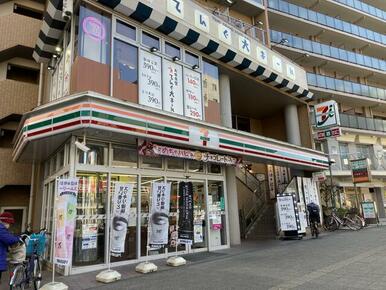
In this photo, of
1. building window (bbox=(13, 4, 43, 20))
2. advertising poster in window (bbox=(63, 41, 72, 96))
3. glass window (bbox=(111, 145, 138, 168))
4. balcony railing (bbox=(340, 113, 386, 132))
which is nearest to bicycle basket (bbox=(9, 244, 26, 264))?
glass window (bbox=(111, 145, 138, 168))

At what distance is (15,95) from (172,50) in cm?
690

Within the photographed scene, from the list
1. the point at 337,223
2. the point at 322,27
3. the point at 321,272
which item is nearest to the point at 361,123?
the point at 322,27

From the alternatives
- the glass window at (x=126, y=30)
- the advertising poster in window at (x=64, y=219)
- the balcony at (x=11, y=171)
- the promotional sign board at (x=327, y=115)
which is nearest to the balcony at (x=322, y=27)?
the promotional sign board at (x=327, y=115)

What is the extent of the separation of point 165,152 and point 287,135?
10100mm

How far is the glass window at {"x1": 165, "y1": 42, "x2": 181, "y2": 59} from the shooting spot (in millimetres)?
11112

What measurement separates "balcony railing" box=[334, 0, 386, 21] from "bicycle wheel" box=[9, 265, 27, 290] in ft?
100

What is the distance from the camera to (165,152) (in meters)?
9.63

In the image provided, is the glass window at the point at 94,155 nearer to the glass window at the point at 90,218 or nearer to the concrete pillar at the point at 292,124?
the glass window at the point at 90,218

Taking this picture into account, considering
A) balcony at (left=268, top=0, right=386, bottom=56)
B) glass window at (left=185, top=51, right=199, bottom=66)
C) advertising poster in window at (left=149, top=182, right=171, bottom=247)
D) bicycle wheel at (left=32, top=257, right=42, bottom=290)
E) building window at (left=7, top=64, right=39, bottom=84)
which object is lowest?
bicycle wheel at (left=32, top=257, right=42, bottom=290)

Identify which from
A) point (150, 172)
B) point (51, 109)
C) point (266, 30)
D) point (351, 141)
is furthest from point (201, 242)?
point (351, 141)

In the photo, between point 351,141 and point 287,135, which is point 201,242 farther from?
point 351,141

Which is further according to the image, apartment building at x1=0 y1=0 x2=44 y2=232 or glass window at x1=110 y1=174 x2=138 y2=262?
apartment building at x1=0 y1=0 x2=44 y2=232

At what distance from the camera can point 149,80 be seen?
10.2 meters

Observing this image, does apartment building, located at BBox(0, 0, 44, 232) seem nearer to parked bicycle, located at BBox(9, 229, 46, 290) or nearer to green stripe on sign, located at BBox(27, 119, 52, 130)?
green stripe on sign, located at BBox(27, 119, 52, 130)
